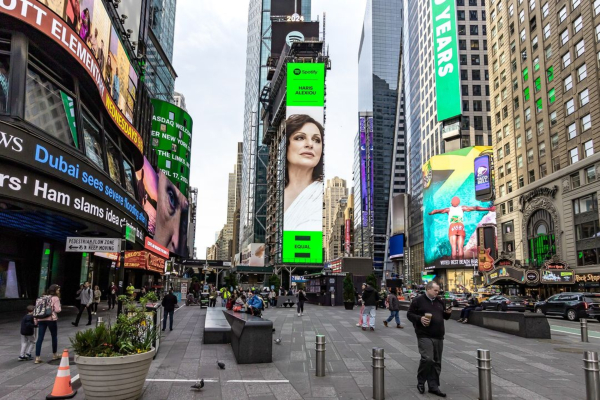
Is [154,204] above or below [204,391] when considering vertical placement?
above

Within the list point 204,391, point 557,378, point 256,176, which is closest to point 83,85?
point 204,391

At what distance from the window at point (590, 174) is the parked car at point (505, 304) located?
16.4 m

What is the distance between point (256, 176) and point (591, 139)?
4186 inches

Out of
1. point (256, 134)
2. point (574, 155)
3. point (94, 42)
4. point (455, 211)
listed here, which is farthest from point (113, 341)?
point (256, 134)

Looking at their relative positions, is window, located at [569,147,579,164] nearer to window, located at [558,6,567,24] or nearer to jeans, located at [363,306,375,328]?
window, located at [558,6,567,24]

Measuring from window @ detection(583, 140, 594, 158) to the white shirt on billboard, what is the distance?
5531 centimetres

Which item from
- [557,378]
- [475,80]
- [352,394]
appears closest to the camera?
[352,394]

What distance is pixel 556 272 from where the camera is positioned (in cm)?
4150

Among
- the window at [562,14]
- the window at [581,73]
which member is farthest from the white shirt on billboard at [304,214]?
the window at [581,73]

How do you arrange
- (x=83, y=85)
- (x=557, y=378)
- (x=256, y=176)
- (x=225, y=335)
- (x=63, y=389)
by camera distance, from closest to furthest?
(x=63, y=389) → (x=557, y=378) → (x=225, y=335) → (x=83, y=85) → (x=256, y=176)

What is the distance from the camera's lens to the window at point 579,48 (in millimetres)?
42750

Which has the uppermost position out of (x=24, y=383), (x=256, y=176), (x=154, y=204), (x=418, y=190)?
(x=256, y=176)

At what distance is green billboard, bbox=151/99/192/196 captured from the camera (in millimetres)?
68625

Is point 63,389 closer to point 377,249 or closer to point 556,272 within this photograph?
point 556,272
